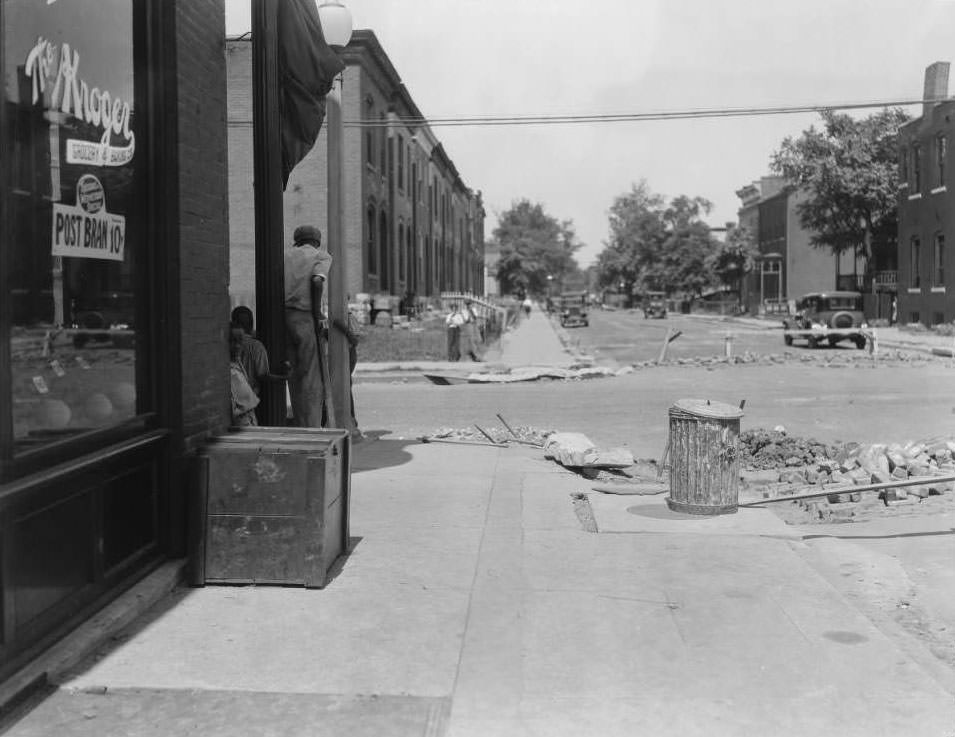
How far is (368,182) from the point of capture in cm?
3375

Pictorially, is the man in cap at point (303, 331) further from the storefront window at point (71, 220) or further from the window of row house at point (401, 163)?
the window of row house at point (401, 163)

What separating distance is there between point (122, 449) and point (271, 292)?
2.50 m

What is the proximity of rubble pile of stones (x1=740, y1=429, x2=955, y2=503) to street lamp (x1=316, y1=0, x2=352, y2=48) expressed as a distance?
5.50 metres

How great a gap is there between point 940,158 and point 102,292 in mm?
44152

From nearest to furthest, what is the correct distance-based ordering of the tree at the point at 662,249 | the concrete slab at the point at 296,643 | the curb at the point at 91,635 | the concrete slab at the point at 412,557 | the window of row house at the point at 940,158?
the curb at the point at 91,635 < the concrete slab at the point at 296,643 < the concrete slab at the point at 412,557 < the window of row house at the point at 940,158 < the tree at the point at 662,249

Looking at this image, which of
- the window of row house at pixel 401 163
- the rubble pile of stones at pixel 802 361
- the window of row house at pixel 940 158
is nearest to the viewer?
the rubble pile of stones at pixel 802 361

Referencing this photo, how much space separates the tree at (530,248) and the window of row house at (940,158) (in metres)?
68.2

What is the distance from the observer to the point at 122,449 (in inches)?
193

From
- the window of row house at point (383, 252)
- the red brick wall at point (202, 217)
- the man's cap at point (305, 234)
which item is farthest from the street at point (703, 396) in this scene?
the window of row house at point (383, 252)

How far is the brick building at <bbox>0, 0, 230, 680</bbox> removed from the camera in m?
4.07

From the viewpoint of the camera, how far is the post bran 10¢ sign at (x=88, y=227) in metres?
4.55

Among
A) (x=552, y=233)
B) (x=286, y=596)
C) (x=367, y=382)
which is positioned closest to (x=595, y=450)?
(x=286, y=596)

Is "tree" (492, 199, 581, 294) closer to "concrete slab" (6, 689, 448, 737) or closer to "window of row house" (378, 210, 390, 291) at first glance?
"window of row house" (378, 210, 390, 291)

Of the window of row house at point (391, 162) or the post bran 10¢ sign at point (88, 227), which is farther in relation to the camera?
the window of row house at point (391, 162)
